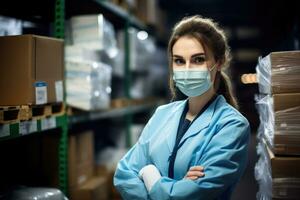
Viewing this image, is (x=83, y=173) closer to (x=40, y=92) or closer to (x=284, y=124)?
(x=40, y=92)

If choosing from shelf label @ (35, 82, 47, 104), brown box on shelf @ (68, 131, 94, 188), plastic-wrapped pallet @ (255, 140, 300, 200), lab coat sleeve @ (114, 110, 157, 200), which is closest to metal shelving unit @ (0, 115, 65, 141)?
shelf label @ (35, 82, 47, 104)

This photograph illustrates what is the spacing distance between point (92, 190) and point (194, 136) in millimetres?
1686

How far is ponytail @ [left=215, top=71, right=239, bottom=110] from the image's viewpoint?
197 cm

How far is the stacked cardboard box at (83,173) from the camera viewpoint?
10.0 feet

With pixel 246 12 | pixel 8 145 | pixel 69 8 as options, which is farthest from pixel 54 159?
pixel 246 12

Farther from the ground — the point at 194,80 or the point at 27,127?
the point at 194,80

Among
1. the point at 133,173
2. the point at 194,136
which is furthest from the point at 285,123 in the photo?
the point at 133,173

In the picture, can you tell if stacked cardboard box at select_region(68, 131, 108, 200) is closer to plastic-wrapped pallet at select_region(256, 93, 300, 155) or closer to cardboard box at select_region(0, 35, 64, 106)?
cardboard box at select_region(0, 35, 64, 106)

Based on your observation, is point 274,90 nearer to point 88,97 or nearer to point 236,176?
point 236,176

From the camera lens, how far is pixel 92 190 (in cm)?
319

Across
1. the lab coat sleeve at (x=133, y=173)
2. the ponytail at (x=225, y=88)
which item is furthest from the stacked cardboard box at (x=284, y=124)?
the lab coat sleeve at (x=133, y=173)

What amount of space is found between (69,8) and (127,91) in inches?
59.6

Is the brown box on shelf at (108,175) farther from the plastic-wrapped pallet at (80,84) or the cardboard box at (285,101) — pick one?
the cardboard box at (285,101)

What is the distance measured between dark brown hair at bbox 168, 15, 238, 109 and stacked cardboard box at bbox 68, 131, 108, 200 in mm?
1435
